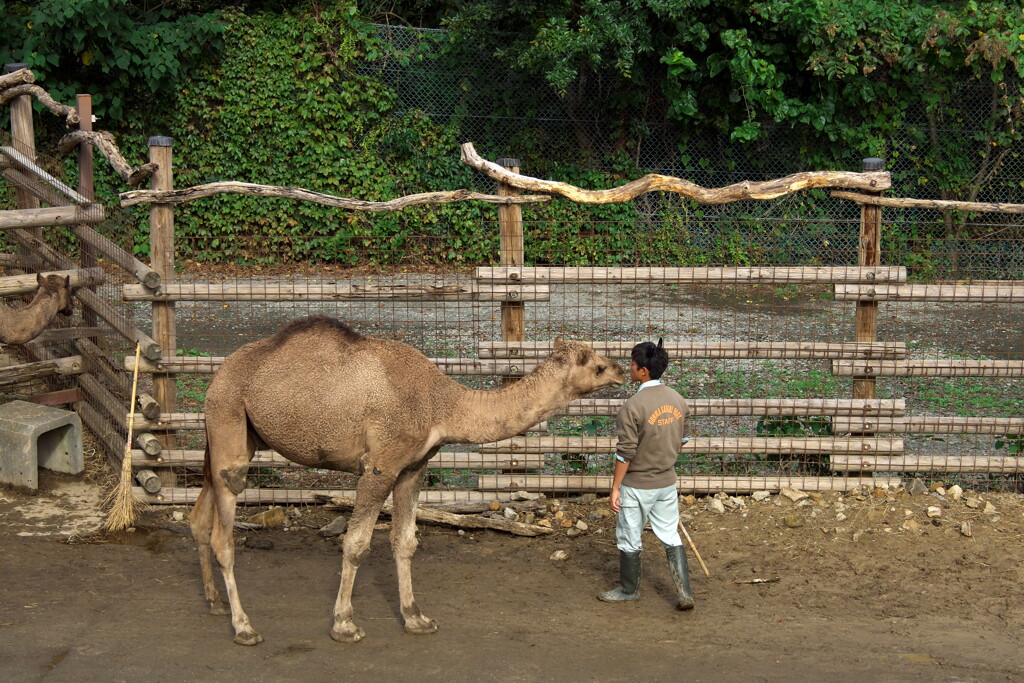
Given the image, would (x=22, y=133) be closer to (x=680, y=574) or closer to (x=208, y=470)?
(x=208, y=470)

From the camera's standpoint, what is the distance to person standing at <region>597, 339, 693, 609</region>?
6836 mm

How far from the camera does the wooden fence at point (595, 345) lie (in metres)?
8.57

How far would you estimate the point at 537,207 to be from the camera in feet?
47.9

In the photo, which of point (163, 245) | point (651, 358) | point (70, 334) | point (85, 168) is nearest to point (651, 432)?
point (651, 358)

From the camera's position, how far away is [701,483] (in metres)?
8.91

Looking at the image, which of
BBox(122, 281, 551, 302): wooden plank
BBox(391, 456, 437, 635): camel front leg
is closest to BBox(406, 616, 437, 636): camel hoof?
BBox(391, 456, 437, 635): camel front leg

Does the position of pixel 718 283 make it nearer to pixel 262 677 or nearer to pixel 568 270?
pixel 568 270

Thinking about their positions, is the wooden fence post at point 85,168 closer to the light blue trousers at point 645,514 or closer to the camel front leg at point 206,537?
the camel front leg at point 206,537

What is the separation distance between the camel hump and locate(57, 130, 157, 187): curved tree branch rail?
8.20 ft

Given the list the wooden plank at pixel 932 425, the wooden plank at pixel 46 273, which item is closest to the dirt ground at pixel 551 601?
the wooden plank at pixel 932 425

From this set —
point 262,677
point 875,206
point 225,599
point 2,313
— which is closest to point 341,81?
point 2,313

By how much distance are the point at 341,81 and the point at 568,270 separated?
963cm

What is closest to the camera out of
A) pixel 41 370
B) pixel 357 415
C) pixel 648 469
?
pixel 357 415

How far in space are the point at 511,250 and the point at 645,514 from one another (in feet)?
8.68
